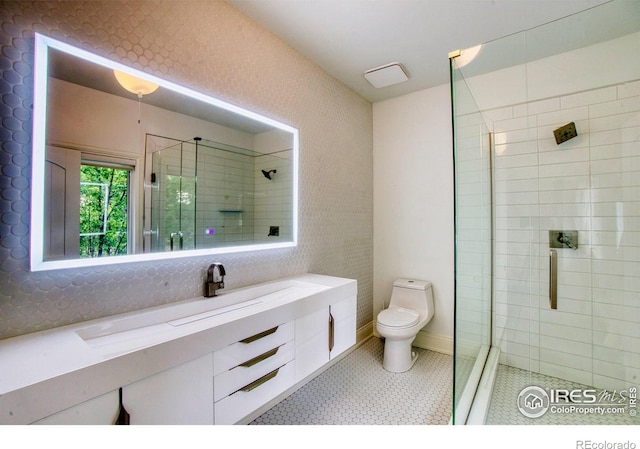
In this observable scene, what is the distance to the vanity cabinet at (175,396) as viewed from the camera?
868 mm

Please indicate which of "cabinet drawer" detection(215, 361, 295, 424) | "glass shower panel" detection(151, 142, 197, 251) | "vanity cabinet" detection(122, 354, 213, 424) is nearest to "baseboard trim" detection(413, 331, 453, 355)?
"cabinet drawer" detection(215, 361, 295, 424)

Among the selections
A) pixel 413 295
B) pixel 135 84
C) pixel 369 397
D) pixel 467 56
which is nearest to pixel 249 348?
pixel 369 397

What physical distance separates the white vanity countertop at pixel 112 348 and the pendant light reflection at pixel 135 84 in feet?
3.36

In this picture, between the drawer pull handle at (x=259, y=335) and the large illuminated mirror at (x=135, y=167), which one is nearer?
the large illuminated mirror at (x=135, y=167)

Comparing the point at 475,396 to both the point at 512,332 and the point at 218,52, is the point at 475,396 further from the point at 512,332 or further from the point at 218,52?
the point at 218,52

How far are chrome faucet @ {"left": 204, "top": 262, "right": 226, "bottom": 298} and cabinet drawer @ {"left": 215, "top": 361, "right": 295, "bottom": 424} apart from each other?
1.72 feet

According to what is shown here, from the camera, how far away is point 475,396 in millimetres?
1699

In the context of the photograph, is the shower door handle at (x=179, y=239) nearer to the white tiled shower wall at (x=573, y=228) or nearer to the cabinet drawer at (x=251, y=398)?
the cabinet drawer at (x=251, y=398)

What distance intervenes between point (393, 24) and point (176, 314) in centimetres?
214

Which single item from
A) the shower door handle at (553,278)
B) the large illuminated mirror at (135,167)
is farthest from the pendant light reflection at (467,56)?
the shower door handle at (553,278)

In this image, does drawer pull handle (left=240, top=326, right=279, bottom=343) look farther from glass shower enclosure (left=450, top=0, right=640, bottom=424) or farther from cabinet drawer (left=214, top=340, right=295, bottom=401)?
glass shower enclosure (left=450, top=0, right=640, bottom=424)

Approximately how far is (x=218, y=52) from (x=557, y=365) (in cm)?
310

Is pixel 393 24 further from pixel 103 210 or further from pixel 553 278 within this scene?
pixel 553 278
